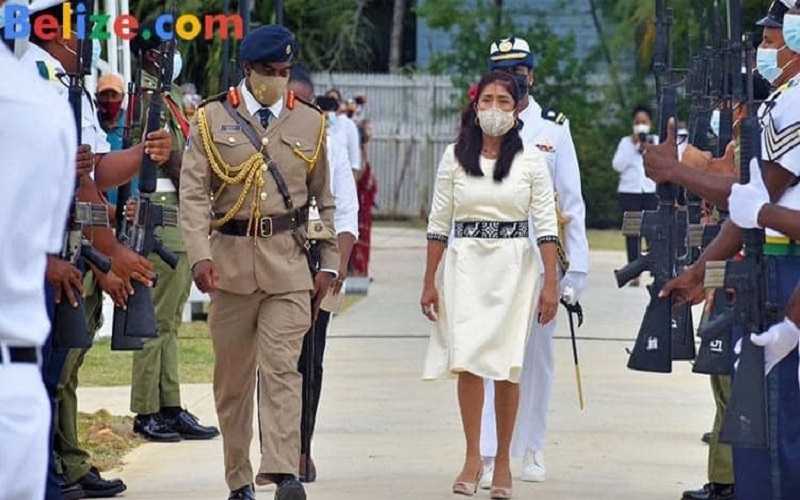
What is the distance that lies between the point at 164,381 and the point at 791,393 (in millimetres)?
4684

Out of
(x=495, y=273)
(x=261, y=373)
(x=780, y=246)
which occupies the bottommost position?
(x=261, y=373)

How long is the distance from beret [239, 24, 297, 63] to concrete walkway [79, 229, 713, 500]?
196cm

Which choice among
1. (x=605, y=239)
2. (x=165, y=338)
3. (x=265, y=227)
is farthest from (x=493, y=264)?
(x=605, y=239)

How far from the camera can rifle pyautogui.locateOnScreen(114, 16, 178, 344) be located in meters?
8.09

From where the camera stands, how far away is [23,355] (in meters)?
4.03

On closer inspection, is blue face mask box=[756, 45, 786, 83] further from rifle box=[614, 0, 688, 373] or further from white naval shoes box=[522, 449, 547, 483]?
white naval shoes box=[522, 449, 547, 483]

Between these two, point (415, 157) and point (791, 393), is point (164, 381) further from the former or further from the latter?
point (415, 157)

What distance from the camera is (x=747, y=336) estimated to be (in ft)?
21.1

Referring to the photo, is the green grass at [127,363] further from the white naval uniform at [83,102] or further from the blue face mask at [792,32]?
the blue face mask at [792,32]

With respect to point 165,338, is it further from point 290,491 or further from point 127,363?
point 127,363

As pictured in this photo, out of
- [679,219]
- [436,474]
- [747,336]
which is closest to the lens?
[747,336]

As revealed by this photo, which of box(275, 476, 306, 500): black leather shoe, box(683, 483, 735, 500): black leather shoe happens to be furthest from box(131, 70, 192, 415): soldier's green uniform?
box(683, 483, 735, 500): black leather shoe

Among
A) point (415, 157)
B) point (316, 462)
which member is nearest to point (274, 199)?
point (316, 462)

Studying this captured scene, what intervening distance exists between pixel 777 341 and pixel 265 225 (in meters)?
2.61
